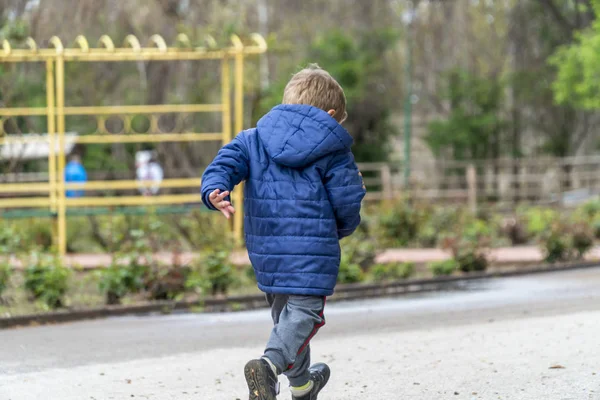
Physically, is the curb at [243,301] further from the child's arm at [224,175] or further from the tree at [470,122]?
the tree at [470,122]

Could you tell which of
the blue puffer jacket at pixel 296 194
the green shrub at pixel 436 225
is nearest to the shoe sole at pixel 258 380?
the blue puffer jacket at pixel 296 194

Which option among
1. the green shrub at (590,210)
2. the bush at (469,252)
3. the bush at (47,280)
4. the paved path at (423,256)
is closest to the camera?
the bush at (47,280)

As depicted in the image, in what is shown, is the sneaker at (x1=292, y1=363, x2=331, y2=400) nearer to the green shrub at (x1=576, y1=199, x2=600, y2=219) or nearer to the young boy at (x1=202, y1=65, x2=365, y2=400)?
the young boy at (x1=202, y1=65, x2=365, y2=400)

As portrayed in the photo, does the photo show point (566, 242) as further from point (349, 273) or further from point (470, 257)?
point (349, 273)

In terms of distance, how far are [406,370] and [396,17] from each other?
44.0 m

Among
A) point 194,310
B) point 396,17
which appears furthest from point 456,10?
point 194,310

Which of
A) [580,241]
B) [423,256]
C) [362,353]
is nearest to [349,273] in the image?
[423,256]

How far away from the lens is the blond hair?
4895 mm

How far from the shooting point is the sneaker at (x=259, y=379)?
4578 mm

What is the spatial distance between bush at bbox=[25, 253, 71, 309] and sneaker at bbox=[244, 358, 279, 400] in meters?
5.64

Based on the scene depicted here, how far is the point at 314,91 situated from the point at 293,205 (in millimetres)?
561

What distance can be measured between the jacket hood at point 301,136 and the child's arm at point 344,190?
81 millimetres

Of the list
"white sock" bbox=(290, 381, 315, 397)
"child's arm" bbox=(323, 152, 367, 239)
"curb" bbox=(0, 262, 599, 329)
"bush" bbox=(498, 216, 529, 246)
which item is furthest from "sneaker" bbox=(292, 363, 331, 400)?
"bush" bbox=(498, 216, 529, 246)

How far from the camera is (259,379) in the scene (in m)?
4.57
